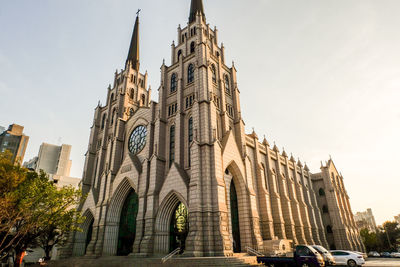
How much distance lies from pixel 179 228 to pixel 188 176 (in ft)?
15.9

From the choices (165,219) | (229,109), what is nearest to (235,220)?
(165,219)

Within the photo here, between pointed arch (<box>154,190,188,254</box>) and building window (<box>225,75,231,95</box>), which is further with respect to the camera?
building window (<box>225,75,231,95</box>)

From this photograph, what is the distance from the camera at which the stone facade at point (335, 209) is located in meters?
41.4

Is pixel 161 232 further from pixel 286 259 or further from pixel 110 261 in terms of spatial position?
pixel 286 259

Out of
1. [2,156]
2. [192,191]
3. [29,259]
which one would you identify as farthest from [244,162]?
[29,259]

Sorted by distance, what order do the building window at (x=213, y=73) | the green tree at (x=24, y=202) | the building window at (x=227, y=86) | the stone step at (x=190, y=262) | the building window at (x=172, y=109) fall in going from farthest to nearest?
the building window at (x=227, y=86), the building window at (x=213, y=73), the building window at (x=172, y=109), the green tree at (x=24, y=202), the stone step at (x=190, y=262)

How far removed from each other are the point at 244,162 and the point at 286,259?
12.2 m

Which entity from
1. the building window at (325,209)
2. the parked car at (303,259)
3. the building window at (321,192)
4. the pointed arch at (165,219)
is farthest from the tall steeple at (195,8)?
the building window at (325,209)

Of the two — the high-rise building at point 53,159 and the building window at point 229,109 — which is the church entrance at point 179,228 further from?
the high-rise building at point 53,159

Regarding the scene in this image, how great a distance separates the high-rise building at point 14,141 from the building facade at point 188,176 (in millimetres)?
41515

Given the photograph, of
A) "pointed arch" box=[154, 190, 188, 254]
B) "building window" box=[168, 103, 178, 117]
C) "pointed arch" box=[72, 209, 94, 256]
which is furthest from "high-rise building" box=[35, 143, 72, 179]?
"pointed arch" box=[154, 190, 188, 254]

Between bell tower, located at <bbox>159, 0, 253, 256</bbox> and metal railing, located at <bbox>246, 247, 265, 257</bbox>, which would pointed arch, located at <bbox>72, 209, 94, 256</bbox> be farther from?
metal railing, located at <bbox>246, 247, 265, 257</bbox>

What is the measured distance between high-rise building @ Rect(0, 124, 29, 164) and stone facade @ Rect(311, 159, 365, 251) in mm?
73801

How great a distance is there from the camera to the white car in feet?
61.7
